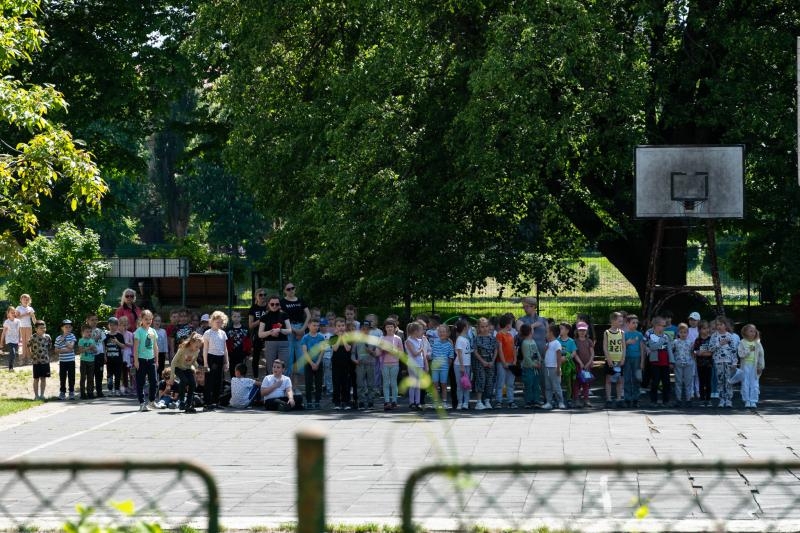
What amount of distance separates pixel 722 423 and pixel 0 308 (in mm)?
28493

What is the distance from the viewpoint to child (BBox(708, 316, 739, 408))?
19.3m

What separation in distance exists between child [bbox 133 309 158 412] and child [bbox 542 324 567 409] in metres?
6.43

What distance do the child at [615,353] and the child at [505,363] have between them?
1548 mm

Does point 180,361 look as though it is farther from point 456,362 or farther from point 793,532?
point 793,532

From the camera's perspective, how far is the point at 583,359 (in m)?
19.9

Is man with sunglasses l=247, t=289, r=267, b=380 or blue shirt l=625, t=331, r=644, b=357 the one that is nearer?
blue shirt l=625, t=331, r=644, b=357

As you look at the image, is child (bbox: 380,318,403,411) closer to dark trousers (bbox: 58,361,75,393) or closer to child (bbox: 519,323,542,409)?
child (bbox: 519,323,542,409)

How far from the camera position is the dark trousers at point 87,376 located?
20.8 metres

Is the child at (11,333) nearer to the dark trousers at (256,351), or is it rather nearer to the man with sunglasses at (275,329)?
the dark trousers at (256,351)

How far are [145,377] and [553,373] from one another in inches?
263

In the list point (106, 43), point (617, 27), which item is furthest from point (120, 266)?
point (617, 27)

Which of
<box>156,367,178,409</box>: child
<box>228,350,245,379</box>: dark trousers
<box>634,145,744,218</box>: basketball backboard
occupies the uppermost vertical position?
<box>634,145,744,218</box>: basketball backboard

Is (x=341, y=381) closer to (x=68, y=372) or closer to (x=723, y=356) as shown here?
(x=68, y=372)

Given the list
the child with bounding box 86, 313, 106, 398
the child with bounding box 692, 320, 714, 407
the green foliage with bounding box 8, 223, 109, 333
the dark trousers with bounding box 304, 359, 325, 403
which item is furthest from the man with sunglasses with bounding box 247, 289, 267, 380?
the green foliage with bounding box 8, 223, 109, 333
